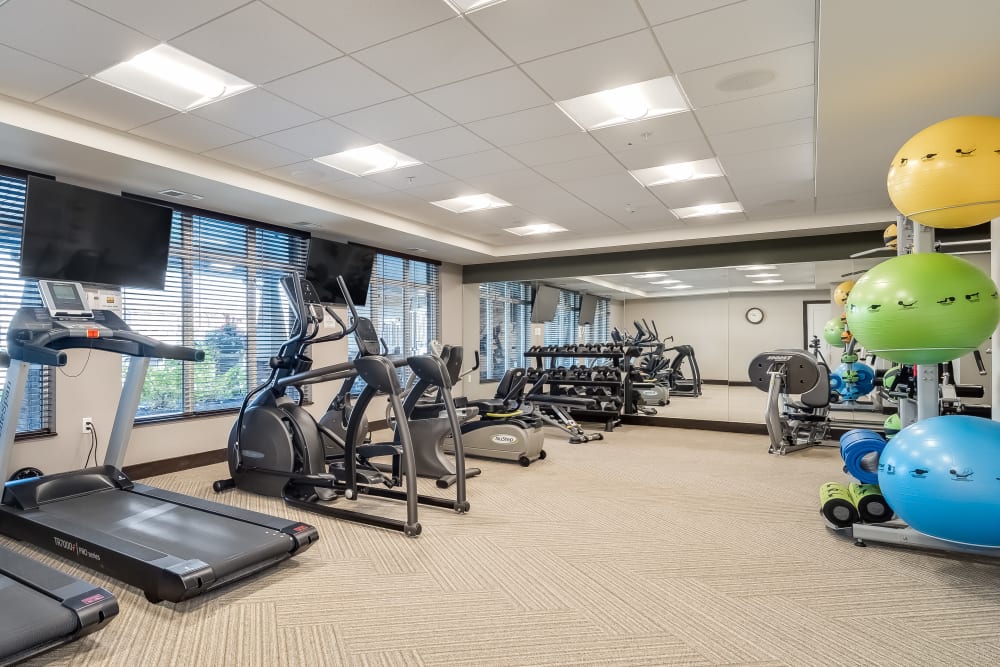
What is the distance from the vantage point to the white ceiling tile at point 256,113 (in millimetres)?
3492

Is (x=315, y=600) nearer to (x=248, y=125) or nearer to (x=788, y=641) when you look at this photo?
(x=788, y=641)

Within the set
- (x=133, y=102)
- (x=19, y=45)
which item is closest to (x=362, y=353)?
(x=133, y=102)

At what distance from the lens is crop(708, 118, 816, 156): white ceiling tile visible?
3.91m

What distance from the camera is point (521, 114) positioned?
12.3 ft

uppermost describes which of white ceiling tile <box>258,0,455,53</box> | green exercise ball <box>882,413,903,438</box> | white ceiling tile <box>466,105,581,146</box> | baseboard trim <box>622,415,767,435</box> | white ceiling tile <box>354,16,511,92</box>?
white ceiling tile <box>466,105,581,146</box>

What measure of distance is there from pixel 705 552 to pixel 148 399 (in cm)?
491

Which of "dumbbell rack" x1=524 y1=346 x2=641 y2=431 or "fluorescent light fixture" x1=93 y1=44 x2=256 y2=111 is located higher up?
"fluorescent light fixture" x1=93 y1=44 x2=256 y2=111

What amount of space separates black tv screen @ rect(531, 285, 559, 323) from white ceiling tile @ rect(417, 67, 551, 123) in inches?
199

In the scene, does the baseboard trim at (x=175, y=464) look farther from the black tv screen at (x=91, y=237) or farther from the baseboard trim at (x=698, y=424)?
the baseboard trim at (x=698, y=424)

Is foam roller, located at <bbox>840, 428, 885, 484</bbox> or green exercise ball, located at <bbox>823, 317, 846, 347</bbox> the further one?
green exercise ball, located at <bbox>823, 317, 846, 347</bbox>

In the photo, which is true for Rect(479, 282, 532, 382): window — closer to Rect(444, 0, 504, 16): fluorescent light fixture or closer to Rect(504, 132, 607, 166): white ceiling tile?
Rect(504, 132, 607, 166): white ceiling tile

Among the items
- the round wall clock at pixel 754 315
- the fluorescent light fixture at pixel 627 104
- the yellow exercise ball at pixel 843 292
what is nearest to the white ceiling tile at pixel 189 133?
the fluorescent light fixture at pixel 627 104

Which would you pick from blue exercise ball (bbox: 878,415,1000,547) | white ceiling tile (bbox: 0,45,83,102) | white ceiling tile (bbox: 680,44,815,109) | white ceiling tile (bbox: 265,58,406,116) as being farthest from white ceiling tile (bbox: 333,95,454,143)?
blue exercise ball (bbox: 878,415,1000,547)

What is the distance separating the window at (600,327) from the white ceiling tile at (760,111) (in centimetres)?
483
